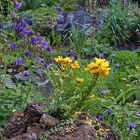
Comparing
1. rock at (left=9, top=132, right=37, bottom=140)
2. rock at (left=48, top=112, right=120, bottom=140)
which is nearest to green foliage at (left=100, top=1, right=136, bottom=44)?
rock at (left=48, top=112, right=120, bottom=140)

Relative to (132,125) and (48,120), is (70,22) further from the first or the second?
(48,120)

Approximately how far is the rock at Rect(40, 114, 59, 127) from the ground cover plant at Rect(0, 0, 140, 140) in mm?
52

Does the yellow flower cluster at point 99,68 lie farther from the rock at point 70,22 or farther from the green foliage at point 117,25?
the green foliage at point 117,25

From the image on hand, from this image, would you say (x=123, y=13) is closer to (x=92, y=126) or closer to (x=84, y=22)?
(x=84, y=22)

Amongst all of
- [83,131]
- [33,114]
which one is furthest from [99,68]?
[33,114]

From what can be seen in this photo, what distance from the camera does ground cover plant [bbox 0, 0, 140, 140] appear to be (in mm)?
3596

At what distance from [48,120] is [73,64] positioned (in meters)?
0.86

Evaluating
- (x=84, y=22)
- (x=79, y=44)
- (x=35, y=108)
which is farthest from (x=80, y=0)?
(x=35, y=108)

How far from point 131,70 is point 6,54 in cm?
163

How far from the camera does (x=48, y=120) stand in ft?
9.64

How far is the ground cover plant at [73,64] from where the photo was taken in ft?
11.8

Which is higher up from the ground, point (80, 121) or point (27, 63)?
point (80, 121)

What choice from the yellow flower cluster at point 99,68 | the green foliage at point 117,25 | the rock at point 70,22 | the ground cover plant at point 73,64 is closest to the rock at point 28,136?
the ground cover plant at point 73,64

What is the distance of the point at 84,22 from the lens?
773cm
